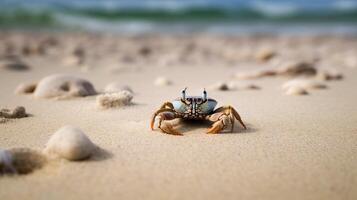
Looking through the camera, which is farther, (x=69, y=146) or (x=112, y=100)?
(x=112, y=100)

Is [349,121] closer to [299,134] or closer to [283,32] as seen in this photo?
[299,134]

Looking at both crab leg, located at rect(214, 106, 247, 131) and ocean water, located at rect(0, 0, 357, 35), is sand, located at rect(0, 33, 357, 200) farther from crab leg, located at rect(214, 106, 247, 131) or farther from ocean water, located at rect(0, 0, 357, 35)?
ocean water, located at rect(0, 0, 357, 35)

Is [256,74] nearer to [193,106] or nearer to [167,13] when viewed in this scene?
[193,106]

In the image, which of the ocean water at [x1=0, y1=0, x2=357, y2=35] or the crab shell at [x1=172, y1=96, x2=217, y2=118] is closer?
the crab shell at [x1=172, y1=96, x2=217, y2=118]

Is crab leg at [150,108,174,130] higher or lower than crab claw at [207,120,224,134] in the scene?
higher

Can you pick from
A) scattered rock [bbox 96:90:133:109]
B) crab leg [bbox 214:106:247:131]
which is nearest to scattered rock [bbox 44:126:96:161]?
crab leg [bbox 214:106:247:131]

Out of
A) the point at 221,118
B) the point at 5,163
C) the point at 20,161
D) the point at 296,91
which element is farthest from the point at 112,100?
the point at 296,91

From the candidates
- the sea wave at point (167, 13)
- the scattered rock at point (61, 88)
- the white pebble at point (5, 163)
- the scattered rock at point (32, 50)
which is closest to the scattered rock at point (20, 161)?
the white pebble at point (5, 163)
